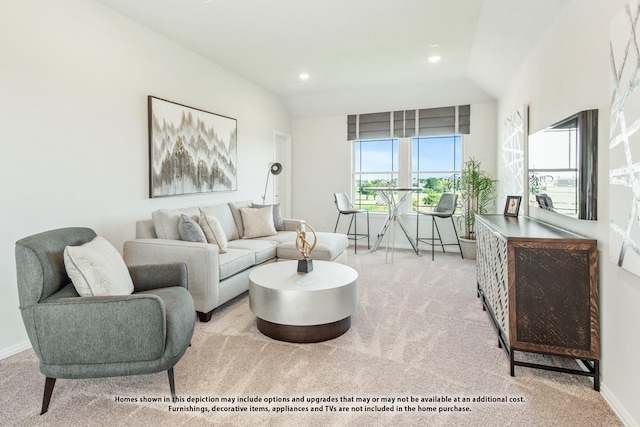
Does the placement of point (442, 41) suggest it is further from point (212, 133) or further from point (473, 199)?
point (212, 133)

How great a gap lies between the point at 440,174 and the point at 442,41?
2.59m

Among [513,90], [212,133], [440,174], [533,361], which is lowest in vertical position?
[533,361]

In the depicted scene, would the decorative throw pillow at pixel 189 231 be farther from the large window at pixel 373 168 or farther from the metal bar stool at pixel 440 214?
the large window at pixel 373 168

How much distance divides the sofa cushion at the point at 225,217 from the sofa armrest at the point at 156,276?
5.43 ft

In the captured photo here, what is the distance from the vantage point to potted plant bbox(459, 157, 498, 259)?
518 centimetres

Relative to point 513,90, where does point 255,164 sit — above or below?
below

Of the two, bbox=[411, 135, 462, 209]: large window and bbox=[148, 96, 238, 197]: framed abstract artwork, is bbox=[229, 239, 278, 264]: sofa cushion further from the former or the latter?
bbox=[411, 135, 462, 209]: large window

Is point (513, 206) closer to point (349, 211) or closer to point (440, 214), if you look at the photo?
point (440, 214)

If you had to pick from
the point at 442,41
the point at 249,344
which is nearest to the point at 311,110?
the point at 442,41

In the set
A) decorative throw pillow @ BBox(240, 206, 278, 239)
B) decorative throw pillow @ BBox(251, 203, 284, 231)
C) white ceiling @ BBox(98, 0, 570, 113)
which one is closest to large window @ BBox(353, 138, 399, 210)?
white ceiling @ BBox(98, 0, 570, 113)

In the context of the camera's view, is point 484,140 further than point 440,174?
No

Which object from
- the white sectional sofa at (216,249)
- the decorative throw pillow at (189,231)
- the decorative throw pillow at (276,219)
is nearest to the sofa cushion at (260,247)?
the white sectional sofa at (216,249)

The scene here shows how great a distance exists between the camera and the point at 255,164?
215 inches

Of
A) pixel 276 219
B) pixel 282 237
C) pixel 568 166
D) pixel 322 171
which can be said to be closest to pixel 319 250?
pixel 282 237
